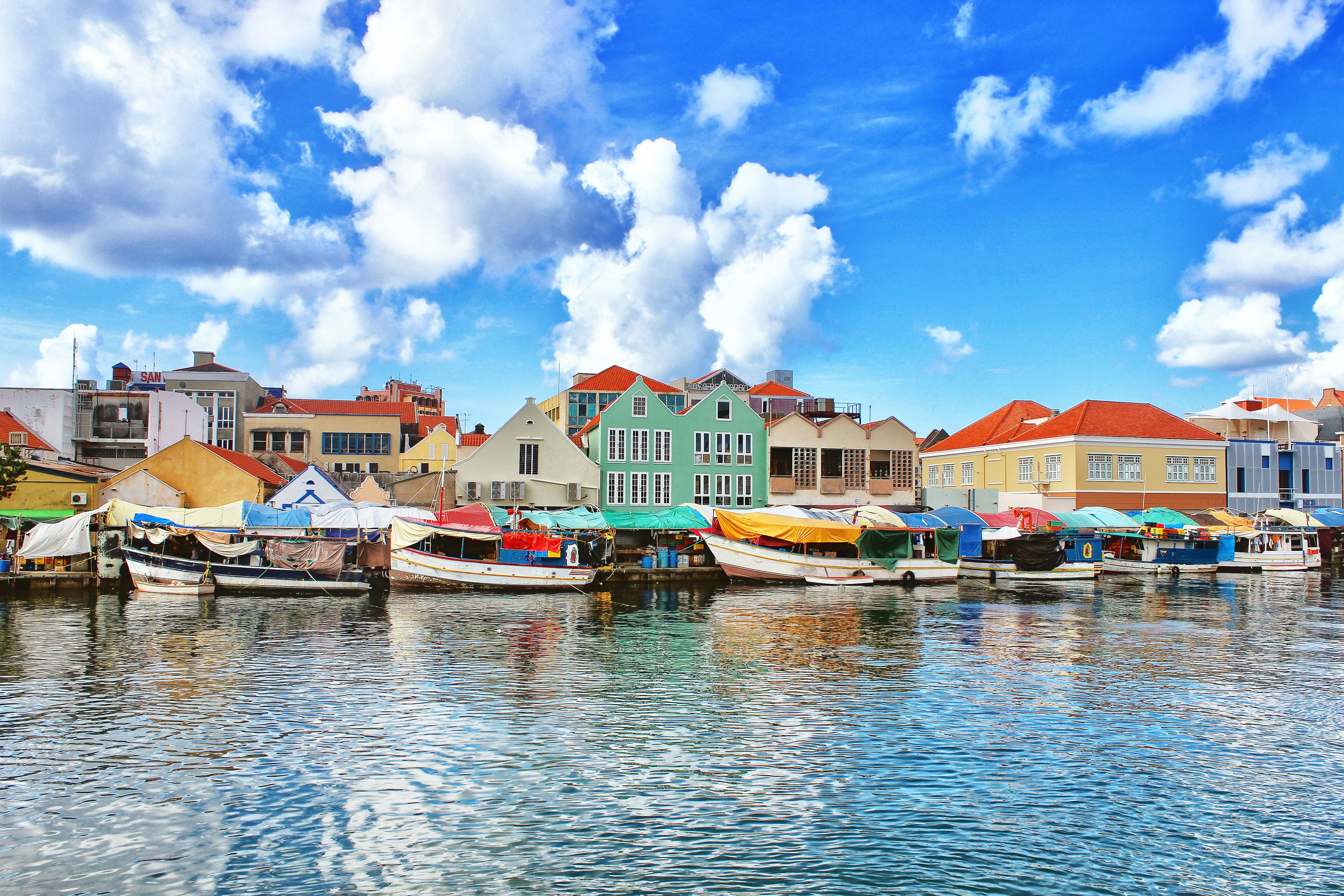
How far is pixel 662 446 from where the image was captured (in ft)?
212

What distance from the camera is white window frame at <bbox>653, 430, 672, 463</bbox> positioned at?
64.6 meters

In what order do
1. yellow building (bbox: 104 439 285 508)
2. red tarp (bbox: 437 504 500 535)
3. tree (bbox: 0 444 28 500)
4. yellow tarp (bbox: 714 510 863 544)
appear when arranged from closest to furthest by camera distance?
tree (bbox: 0 444 28 500), red tarp (bbox: 437 504 500 535), yellow tarp (bbox: 714 510 863 544), yellow building (bbox: 104 439 285 508)

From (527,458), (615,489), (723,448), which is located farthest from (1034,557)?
(527,458)

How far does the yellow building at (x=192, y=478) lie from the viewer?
51406mm

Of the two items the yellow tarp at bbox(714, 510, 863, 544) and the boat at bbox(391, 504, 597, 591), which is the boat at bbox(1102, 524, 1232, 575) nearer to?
the yellow tarp at bbox(714, 510, 863, 544)

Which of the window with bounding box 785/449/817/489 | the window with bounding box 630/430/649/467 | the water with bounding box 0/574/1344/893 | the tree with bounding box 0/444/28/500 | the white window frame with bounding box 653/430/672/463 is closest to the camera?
the water with bounding box 0/574/1344/893

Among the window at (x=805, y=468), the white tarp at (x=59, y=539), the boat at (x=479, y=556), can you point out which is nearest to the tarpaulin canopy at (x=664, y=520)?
the boat at (x=479, y=556)

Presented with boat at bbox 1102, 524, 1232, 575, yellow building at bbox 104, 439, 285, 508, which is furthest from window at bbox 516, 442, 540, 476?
→ boat at bbox 1102, 524, 1232, 575

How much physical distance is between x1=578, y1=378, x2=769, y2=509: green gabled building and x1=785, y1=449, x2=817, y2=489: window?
85.6 inches

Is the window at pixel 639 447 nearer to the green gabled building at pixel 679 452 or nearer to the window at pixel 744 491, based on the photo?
the green gabled building at pixel 679 452

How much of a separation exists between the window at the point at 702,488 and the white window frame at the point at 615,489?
16.7 feet

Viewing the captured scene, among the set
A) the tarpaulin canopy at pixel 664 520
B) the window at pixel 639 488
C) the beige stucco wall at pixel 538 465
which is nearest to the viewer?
the tarpaulin canopy at pixel 664 520

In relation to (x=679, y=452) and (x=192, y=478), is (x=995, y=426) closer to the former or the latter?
(x=679, y=452)

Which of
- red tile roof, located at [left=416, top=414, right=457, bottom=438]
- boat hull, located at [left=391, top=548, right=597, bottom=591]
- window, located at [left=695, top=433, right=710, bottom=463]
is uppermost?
red tile roof, located at [left=416, top=414, right=457, bottom=438]
